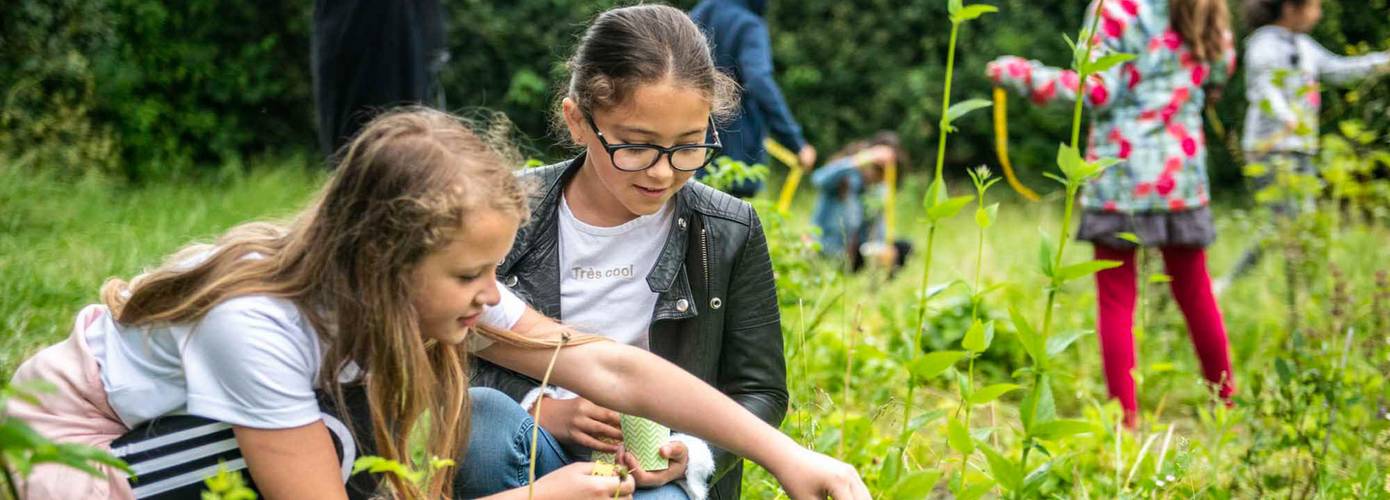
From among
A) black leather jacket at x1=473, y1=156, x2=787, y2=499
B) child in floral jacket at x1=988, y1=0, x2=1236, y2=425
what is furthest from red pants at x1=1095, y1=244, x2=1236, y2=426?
black leather jacket at x1=473, y1=156, x2=787, y2=499

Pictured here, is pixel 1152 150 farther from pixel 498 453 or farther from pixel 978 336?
pixel 498 453

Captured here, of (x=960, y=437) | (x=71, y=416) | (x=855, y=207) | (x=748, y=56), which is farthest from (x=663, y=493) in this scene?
(x=855, y=207)

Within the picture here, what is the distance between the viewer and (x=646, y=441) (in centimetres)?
182

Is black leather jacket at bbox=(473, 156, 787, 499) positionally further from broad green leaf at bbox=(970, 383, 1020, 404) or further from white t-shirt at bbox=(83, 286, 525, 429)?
white t-shirt at bbox=(83, 286, 525, 429)

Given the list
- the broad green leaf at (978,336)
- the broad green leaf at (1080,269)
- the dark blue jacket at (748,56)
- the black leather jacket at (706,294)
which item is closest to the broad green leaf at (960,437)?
the broad green leaf at (978,336)

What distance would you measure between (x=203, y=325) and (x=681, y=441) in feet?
2.39

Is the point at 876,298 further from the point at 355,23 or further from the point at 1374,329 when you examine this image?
the point at 355,23

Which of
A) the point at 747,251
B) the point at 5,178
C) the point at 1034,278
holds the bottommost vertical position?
the point at 1034,278

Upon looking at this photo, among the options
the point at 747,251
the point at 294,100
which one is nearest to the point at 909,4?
the point at 294,100

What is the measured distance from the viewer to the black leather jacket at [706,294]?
1998 mm

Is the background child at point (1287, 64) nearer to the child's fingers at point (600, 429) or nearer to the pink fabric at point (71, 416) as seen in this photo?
the child's fingers at point (600, 429)

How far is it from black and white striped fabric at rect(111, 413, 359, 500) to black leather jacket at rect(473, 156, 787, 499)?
0.51 m

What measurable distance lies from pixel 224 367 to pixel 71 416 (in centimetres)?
22

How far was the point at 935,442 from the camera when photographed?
10.7 feet
